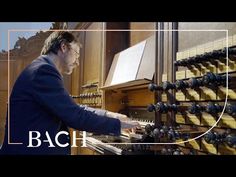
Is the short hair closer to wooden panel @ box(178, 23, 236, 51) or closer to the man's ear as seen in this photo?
the man's ear

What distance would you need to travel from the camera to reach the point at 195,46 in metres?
1.99

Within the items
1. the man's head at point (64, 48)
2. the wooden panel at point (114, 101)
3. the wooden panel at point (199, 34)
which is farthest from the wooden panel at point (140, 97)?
the man's head at point (64, 48)

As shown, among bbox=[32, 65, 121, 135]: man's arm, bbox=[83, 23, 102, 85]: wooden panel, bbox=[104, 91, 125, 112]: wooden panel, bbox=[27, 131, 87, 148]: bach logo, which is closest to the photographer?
bbox=[32, 65, 121, 135]: man's arm

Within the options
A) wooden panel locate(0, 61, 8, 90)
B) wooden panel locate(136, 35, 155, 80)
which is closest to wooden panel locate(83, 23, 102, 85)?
wooden panel locate(136, 35, 155, 80)

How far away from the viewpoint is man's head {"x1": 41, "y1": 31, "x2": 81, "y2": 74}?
2.04m

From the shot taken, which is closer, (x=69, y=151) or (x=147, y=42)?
(x=69, y=151)

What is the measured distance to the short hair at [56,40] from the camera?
2055mm
